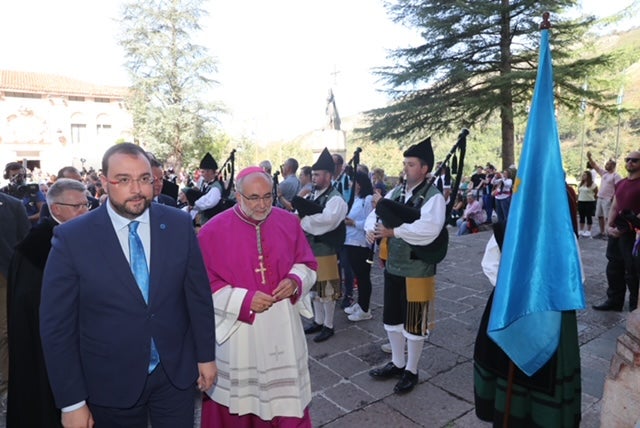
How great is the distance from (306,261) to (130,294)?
3.96 ft

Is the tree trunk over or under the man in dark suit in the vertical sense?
over

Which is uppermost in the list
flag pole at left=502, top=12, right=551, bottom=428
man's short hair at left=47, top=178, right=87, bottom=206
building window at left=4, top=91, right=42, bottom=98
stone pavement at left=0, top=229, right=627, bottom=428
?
building window at left=4, top=91, right=42, bottom=98

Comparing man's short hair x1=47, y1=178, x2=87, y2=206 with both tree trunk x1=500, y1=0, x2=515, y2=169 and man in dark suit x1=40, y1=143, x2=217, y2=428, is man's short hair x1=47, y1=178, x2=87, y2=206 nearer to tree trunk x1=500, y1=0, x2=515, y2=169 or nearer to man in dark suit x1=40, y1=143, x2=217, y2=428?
man in dark suit x1=40, y1=143, x2=217, y2=428

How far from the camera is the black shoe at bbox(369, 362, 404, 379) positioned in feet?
12.4

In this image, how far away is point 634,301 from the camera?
5.12 meters

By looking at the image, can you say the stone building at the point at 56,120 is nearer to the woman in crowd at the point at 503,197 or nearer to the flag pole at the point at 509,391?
the woman in crowd at the point at 503,197

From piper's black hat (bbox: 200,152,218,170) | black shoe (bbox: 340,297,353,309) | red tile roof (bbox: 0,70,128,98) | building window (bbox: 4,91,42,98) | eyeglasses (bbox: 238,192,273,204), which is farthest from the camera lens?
red tile roof (bbox: 0,70,128,98)

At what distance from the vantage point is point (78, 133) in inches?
1494

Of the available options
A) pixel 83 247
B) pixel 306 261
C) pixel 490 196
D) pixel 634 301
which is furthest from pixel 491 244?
pixel 490 196

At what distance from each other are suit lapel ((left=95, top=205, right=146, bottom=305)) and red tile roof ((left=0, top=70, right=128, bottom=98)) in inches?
1506

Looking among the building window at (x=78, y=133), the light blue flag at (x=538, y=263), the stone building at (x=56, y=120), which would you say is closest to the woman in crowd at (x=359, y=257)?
the light blue flag at (x=538, y=263)

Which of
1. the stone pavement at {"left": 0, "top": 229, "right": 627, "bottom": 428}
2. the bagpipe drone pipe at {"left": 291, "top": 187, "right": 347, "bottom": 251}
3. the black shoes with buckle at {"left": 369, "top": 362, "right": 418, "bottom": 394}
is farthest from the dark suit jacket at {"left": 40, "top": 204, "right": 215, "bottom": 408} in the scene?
the bagpipe drone pipe at {"left": 291, "top": 187, "right": 347, "bottom": 251}

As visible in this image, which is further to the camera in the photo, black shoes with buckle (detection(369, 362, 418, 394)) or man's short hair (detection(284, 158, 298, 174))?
man's short hair (detection(284, 158, 298, 174))

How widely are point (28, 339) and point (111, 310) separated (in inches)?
33.1
